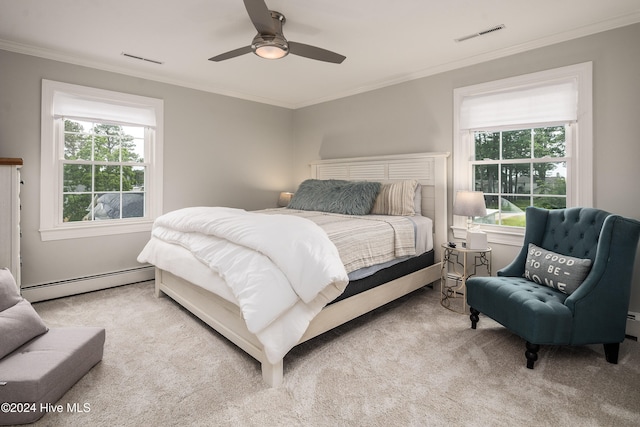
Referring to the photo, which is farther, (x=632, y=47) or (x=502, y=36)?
(x=502, y=36)

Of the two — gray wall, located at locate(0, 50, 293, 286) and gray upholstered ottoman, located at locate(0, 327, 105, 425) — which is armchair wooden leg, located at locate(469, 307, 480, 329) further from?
gray wall, located at locate(0, 50, 293, 286)

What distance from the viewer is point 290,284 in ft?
6.33

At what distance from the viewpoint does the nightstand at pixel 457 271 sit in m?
3.21

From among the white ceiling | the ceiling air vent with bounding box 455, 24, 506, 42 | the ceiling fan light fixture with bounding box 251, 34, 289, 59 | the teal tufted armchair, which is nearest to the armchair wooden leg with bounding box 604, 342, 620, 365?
the teal tufted armchair

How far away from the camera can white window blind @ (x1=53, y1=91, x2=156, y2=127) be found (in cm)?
336

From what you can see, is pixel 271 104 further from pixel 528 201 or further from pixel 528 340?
pixel 528 340

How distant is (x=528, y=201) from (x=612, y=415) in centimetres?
203

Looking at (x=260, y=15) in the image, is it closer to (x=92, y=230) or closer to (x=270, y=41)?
(x=270, y=41)

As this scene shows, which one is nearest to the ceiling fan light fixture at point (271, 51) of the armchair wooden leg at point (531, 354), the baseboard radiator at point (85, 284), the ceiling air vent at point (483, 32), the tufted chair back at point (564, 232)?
the ceiling air vent at point (483, 32)

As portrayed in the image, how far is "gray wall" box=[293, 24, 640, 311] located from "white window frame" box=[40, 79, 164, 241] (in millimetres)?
2170

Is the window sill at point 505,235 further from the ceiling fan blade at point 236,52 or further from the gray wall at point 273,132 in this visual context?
the ceiling fan blade at point 236,52

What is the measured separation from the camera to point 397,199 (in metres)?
3.58

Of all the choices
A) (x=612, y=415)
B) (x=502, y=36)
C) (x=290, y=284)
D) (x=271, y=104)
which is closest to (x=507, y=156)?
(x=502, y=36)

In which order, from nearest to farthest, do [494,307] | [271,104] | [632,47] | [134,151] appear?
[494,307]
[632,47]
[134,151]
[271,104]
